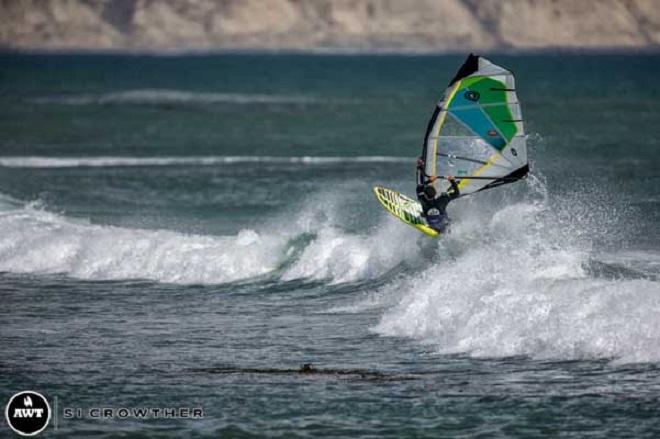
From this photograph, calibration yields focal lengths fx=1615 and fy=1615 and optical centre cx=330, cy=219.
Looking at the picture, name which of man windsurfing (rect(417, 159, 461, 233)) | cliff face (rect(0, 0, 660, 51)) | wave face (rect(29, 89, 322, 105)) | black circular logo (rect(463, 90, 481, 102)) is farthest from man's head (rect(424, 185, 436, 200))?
cliff face (rect(0, 0, 660, 51))

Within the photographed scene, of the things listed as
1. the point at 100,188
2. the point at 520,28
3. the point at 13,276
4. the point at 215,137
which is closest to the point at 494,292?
the point at 13,276

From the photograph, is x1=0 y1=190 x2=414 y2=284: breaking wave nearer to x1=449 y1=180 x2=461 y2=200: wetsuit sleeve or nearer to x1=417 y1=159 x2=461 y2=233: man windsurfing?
x1=417 y1=159 x2=461 y2=233: man windsurfing

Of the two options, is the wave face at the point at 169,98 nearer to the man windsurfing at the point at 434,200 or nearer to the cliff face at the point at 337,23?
the man windsurfing at the point at 434,200

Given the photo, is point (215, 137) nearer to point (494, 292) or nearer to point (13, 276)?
point (13, 276)

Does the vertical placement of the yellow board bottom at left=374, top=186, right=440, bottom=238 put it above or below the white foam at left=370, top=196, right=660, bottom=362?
above

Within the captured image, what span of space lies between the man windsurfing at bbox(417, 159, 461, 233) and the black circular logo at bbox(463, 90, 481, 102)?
117 cm

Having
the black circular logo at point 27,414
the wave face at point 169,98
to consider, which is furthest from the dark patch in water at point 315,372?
the wave face at point 169,98

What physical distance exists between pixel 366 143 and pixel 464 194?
31037mm

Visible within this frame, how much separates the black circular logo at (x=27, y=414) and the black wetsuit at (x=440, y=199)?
789 centimetres

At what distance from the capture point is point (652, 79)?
354 ft

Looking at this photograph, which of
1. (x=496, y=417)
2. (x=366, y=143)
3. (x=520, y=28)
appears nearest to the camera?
(x=496, y=417)

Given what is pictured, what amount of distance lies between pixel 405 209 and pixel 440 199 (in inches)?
51.3

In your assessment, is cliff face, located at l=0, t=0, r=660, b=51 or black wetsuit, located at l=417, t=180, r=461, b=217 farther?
cliff face, located at l=0, t=0, r=660, b=51

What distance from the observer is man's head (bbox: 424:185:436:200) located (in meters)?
22.7
